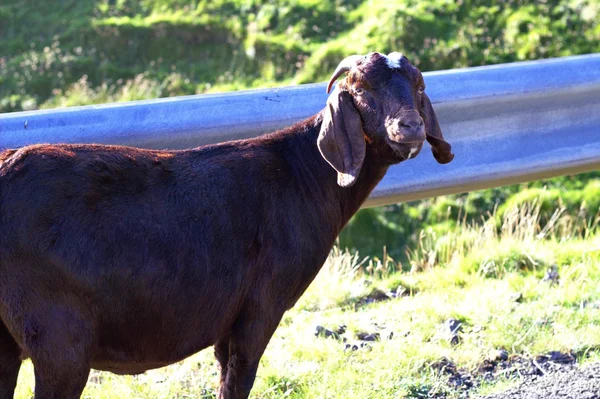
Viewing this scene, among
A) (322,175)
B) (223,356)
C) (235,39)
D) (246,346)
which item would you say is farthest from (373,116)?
(235,39)

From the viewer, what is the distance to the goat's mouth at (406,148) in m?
3.95

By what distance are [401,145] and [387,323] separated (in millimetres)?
1703

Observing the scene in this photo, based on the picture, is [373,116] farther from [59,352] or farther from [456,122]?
[59,352]

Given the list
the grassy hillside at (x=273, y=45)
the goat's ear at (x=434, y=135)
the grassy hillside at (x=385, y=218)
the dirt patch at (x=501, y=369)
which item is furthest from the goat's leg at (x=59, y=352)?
the grassy hillside at (x=273, y=45)

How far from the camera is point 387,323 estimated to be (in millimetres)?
5406

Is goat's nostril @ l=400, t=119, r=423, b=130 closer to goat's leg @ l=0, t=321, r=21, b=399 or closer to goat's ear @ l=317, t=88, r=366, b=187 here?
goat's ear @ l=317, t=88, r=366, b=187

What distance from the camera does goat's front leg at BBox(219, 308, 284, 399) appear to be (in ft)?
12.9

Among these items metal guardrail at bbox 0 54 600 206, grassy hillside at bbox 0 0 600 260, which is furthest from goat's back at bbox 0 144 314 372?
grassy hillside at bbox 0 0 600 260

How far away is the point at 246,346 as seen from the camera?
3.94m

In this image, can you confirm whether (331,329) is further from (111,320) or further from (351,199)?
(111,320)

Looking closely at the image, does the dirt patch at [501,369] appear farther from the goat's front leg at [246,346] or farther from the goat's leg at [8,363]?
the goat's leg at [8,363]

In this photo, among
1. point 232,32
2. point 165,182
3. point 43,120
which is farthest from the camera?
point 232,32

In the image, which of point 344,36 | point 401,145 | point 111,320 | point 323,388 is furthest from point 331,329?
point 344,36

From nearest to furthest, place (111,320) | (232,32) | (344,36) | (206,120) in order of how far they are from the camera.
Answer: (111,320) → (206,120) → (344,36) → (232,32)
